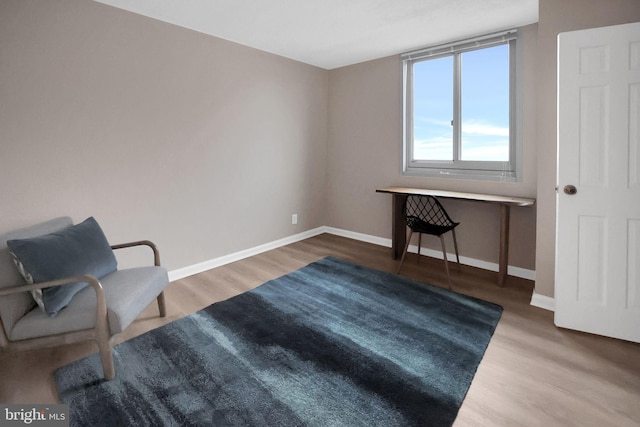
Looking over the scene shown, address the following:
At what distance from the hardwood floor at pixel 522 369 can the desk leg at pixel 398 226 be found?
937 mm

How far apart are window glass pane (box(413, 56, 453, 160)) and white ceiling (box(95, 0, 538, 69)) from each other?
0.30 m

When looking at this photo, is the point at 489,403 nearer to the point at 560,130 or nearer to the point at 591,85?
the point at 560,130

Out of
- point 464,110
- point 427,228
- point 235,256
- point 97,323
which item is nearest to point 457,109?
point 464,110

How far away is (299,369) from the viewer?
1.97 meters

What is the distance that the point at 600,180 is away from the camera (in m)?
2.19

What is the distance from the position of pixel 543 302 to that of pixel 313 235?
2.93 m

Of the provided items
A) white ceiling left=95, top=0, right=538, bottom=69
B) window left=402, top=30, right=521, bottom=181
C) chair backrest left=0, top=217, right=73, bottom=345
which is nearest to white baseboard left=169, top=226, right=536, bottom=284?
window left=402, top=30, right=521, bottom=181

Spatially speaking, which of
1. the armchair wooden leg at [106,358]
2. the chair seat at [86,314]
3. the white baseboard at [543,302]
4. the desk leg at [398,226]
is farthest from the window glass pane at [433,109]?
the armchair wooden leg at [106,358]

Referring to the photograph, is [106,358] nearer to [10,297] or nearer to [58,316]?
[58,316]

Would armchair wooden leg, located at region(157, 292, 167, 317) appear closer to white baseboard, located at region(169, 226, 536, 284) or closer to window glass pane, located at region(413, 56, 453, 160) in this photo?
white baseboard, located at region(169, 226, 536, 284)

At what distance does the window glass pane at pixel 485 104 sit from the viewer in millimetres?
3371

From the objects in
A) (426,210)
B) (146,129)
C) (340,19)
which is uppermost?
(340,19)

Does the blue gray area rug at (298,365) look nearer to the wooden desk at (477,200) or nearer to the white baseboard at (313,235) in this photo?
the wooden desk at (477,200)

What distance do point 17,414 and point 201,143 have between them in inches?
96.6
